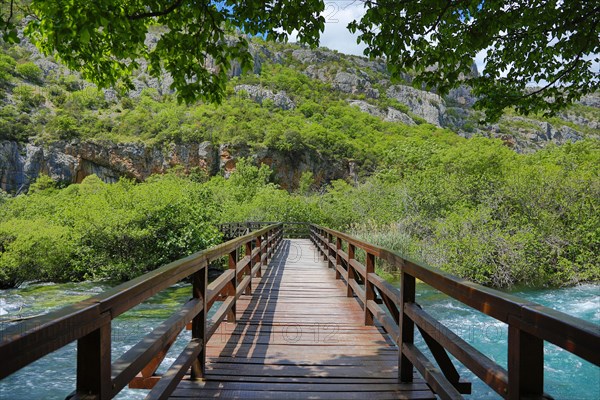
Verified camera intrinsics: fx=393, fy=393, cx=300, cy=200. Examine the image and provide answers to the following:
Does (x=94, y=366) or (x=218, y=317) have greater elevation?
(x=94, y=366)

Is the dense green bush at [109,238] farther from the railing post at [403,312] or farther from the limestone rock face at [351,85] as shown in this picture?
the limestone rock face at [351,85]

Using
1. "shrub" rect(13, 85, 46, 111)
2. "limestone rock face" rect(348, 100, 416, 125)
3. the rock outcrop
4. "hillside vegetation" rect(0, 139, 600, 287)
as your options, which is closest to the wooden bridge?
"hillside vegetation" rect(0, 139, 600, 287)

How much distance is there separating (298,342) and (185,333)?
20.2 feet

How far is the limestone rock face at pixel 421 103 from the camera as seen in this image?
Answer: 11188 cm

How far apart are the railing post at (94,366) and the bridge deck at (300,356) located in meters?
1.49

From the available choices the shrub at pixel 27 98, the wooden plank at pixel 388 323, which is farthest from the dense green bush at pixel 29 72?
the wooden plank at pixel 388 323

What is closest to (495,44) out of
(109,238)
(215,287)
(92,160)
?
(215,287)

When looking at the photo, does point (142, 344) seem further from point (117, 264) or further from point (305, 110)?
point (305, 110)

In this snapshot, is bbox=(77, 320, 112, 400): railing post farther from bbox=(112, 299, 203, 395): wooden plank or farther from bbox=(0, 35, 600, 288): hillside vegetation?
bbox=(0, 35, 600, 288): hillside vegetation

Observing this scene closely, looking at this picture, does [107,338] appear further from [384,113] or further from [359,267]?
[384,113]

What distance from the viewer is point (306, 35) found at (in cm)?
539

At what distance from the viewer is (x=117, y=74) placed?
6156 mm

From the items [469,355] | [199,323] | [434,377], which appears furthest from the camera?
[199,323]

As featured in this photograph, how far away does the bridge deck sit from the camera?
3027 millimetres
